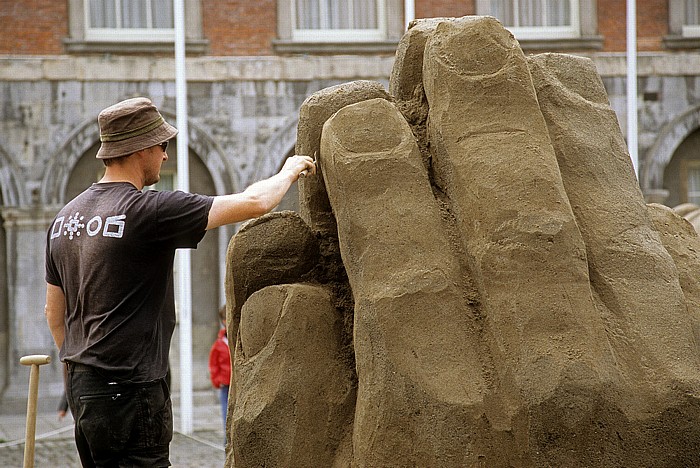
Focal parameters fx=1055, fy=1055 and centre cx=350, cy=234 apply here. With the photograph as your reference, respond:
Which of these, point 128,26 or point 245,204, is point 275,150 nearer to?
point 128,26

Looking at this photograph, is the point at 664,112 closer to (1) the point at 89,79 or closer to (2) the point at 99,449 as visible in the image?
(1) the point at 89,79

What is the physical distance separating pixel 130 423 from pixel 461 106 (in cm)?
146

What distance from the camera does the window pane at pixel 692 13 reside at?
1326 cm

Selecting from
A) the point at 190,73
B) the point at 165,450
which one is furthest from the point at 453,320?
the point at 190,73

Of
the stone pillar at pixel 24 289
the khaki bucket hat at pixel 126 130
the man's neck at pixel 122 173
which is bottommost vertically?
the stone pillar at pixel 24 289

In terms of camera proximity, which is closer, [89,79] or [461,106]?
[461,106]

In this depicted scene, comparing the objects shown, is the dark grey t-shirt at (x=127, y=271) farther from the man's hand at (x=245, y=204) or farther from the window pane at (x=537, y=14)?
the window pane at (x=537, y=14)

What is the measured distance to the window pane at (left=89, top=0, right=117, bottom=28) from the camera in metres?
12.5

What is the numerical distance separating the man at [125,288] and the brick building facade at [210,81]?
8.83 meters

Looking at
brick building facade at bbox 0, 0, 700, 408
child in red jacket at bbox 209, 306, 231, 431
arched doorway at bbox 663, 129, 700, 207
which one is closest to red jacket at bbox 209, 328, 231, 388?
child in red jacket at bbox 209, 306, 231, 431

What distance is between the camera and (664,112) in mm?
12977

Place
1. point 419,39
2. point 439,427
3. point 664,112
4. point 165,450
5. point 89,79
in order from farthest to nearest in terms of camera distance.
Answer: point 664,112 < point 89,79 < point 419,39 < point 165,450 < point 439,427

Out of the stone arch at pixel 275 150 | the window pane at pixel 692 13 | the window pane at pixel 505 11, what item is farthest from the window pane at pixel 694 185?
the stone arch at pixel 275 150

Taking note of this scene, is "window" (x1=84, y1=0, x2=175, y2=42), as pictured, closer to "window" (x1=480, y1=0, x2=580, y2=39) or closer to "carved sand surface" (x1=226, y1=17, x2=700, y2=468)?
"window" (x1=480, y1=0, x2=580, y2=39)
